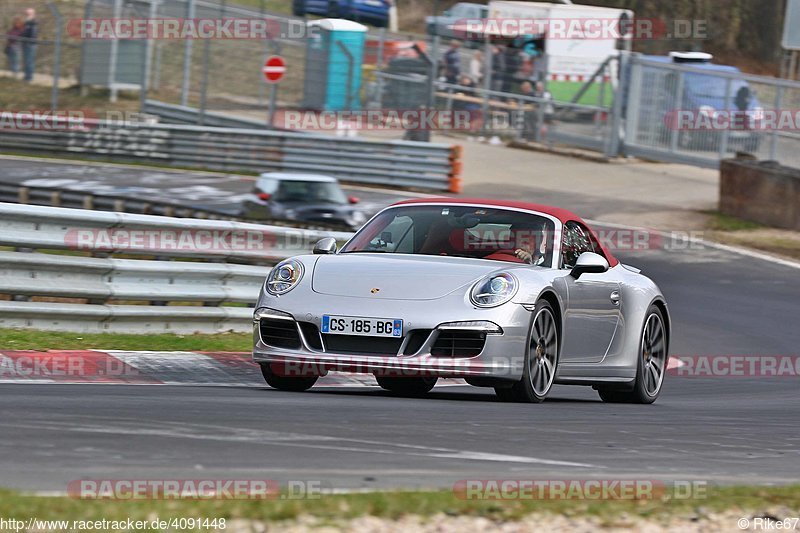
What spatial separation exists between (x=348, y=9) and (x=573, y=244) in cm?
3458

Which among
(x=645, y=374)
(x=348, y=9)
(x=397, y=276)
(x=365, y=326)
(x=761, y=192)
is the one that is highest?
(x=348, y=9)

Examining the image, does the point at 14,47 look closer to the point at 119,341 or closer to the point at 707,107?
the point at 707,107

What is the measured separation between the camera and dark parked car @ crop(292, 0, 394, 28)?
4300 cm

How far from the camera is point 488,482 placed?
520 centimetres

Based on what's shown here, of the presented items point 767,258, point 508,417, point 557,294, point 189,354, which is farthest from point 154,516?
point 767,258

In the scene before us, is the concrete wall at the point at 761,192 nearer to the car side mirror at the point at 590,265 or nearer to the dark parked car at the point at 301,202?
the dark parked car at the point at 301,202

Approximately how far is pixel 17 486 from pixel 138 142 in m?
26.4

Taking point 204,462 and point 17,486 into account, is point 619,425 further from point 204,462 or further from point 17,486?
point 17,486

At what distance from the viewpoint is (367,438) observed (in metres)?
6.08

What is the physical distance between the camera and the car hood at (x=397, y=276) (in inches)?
318

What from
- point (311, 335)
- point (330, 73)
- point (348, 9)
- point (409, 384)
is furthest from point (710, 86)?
point (311, 335)

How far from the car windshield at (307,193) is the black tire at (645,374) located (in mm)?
12240

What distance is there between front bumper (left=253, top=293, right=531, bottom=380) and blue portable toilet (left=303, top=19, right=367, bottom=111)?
23.5 meters

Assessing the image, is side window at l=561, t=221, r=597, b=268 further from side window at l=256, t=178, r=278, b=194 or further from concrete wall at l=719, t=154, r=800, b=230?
concrete wall at l=719, t=154, r=800, b=230
